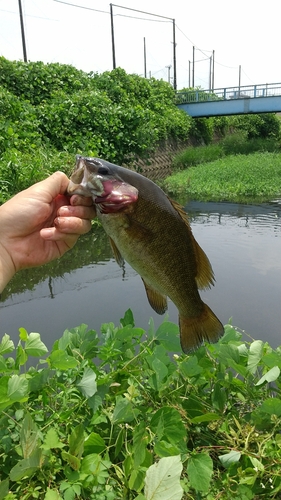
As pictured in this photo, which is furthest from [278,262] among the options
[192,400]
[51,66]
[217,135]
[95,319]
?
[217,135]

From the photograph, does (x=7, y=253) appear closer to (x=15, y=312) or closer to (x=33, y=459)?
(x=33, y=459)

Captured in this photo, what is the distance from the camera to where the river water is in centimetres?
428

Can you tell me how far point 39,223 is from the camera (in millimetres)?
2133

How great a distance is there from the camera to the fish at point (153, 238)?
5.19ft

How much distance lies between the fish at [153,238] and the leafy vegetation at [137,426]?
7.1 inches

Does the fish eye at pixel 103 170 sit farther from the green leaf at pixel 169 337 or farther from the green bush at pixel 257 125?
the green bush at pixel 257 125

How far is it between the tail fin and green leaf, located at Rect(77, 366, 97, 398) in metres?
0.40

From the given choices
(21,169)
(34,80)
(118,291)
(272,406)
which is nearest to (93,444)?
(272,406)

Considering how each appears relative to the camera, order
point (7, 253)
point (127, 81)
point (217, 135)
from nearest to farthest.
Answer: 1. point (7, 253)
2. point (127, 81)
3. point (217, 135)

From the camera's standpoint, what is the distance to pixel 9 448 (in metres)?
1.57

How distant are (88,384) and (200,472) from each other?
0.54m

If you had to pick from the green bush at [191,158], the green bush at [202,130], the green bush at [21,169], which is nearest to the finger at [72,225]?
the green bush at [21,169]

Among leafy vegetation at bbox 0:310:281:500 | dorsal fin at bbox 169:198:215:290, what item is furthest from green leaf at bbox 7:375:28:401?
dorsal fin at bbox 169:198:215:290

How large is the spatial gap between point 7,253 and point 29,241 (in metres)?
0.14
